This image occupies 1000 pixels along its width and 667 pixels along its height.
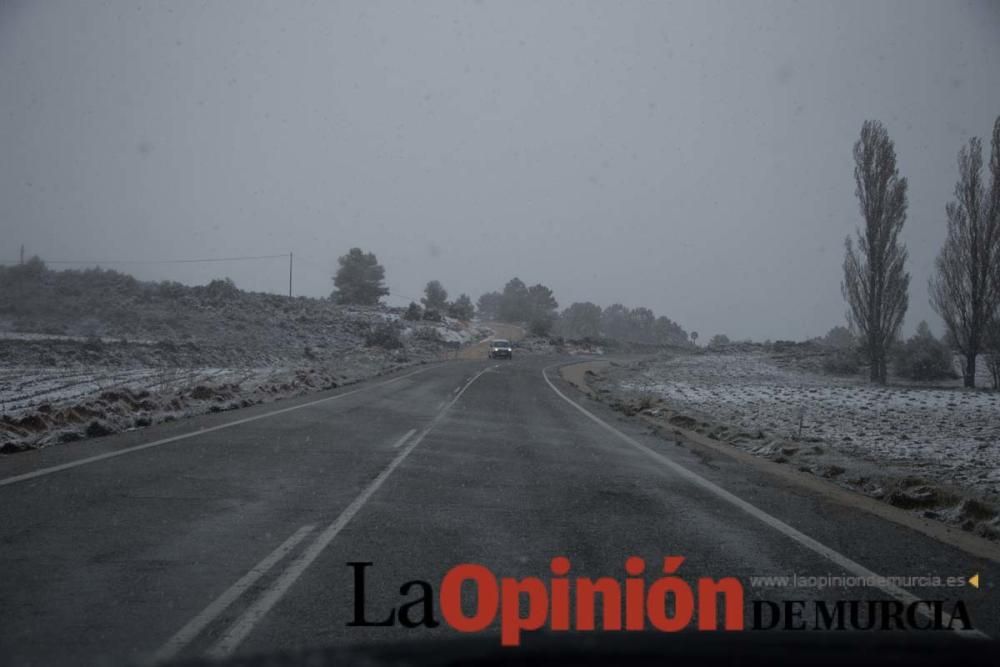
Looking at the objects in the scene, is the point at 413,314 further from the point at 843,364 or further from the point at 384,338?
the point at 843,364

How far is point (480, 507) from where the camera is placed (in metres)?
7.59

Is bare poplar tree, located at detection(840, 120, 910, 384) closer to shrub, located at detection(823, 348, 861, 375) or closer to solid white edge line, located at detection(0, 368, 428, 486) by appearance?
shrub, located at detection(823, 348, 861, 375)

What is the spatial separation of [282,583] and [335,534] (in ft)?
4.49

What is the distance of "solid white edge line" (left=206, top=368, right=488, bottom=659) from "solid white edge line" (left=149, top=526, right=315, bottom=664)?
0.48 ft

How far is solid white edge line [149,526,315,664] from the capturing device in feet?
12.6

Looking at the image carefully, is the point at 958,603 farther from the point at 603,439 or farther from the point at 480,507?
the point at 603,439

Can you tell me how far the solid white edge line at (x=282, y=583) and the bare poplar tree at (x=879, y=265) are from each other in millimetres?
37009

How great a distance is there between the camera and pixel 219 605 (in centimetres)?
456

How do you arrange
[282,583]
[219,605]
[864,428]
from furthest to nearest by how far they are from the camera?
[864,428] → [282,583] → [219,605]

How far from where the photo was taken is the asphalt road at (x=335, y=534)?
432cm

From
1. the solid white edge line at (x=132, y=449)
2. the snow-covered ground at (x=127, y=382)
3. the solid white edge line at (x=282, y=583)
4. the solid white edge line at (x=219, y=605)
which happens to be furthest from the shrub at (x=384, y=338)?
the solid white edge line at (x=219, y=605)

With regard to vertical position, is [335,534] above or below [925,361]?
below

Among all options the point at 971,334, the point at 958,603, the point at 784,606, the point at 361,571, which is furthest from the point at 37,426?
the point at 971,334

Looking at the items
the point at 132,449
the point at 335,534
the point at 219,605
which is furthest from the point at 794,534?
the point at 132,449
